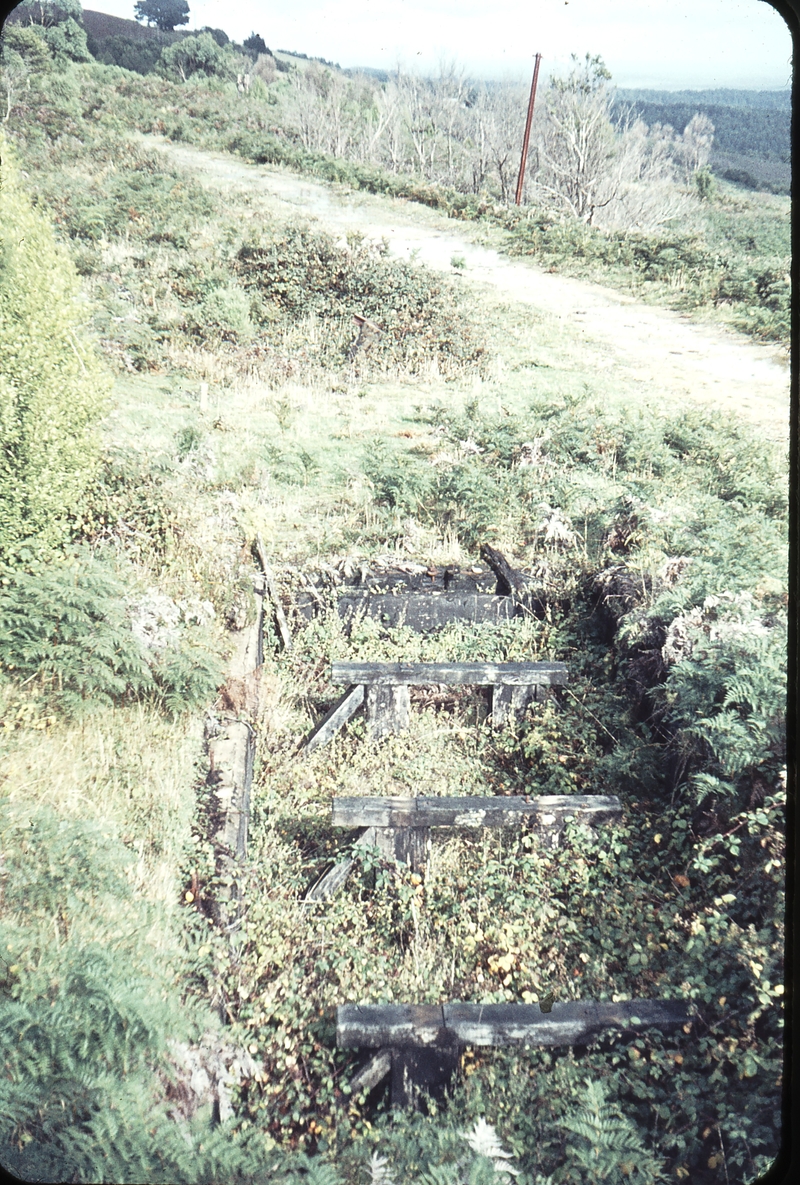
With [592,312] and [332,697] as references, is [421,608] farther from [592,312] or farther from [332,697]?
[592,312]

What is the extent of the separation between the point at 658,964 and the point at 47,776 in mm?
3500

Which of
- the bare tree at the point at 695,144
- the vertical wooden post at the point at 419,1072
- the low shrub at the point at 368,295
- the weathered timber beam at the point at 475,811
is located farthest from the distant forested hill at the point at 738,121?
the vertical wooden post at the point at 419,1072

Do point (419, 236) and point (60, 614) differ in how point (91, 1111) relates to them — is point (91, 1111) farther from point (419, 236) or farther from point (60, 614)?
point (419, 236)

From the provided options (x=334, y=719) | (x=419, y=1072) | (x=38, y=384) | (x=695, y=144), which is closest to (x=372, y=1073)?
(x=419, y=1072)

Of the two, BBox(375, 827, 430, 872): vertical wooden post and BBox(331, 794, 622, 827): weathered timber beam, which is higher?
BBox(331, 794, 622, 827): weathered timber beam

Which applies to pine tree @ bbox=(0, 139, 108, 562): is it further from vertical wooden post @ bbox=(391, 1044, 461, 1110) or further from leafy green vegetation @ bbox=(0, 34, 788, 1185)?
vertical wooden post @ bbox=(391, 1044, 461, 1110)

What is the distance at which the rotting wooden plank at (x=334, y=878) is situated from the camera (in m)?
3.84

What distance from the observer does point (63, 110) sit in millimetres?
4395

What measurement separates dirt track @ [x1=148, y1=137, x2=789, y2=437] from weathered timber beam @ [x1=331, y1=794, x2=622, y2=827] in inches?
138

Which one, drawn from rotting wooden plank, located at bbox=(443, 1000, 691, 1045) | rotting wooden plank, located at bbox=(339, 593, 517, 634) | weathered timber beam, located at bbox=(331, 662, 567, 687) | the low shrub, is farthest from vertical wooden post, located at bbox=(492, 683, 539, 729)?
the low shrub

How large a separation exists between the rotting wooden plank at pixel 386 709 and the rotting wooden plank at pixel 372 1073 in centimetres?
197

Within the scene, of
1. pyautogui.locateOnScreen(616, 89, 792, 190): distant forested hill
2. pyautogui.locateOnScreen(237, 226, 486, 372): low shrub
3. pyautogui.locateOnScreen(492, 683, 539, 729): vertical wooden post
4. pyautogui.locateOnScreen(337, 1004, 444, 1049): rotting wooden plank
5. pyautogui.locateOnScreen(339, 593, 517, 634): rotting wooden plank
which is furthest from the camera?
pyautogui.locateOnScreen(339, 593, 517, 634): rotting wooden plank

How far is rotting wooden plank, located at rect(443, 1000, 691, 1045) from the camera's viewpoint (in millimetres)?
3062

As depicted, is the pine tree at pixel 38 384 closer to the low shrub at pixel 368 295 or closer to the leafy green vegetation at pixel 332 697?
the leafy green vegetation at pixel 332 697
